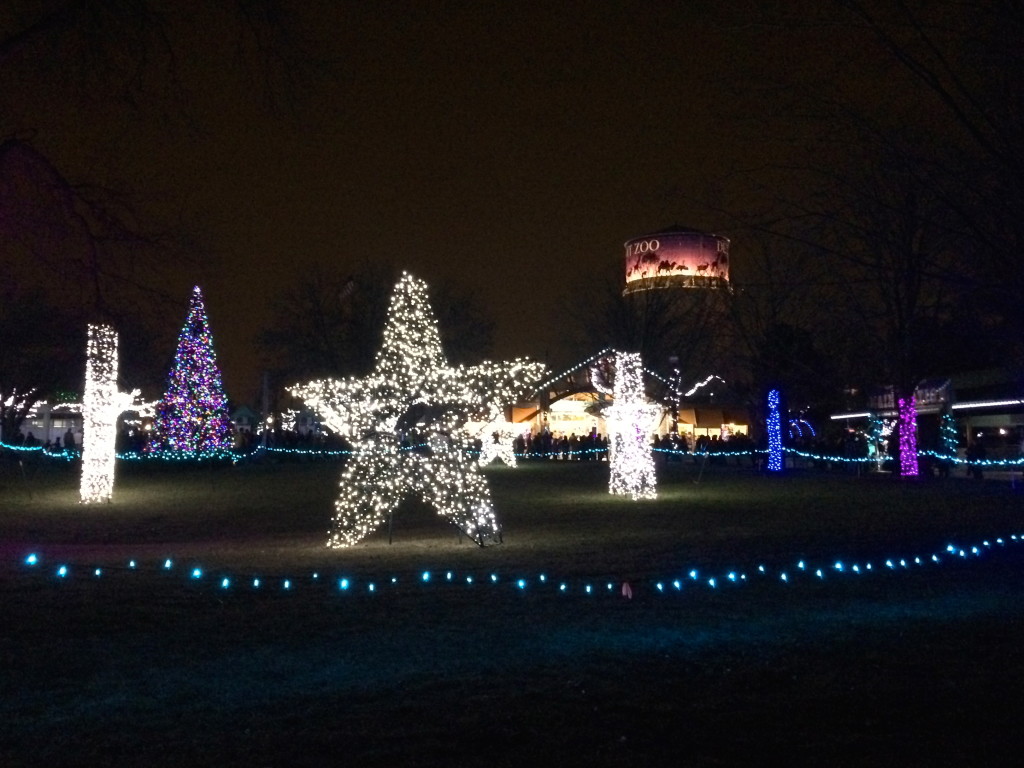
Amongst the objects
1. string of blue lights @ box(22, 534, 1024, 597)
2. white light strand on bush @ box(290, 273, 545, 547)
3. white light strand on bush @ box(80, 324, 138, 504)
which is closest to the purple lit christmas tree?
white light strand on bush @ box(80, 324, 138, 504)

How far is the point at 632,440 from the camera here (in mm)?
25750

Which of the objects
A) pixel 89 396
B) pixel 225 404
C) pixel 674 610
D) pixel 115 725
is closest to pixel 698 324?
pixel 225 404

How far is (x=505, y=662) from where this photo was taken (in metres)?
7.52

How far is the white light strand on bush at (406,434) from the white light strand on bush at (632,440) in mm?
10422

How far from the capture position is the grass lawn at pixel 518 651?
557cm

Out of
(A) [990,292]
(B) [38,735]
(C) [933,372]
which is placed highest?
(C) [933,372]

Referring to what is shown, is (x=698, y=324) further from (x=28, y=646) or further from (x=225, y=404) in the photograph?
(x=28, y=646)

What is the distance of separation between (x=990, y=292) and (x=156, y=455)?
37.0 meters

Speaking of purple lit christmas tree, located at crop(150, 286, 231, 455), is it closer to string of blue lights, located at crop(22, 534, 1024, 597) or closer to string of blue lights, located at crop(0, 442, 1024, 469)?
string of blue lights, located at crop(0, 442, 1024, 469)

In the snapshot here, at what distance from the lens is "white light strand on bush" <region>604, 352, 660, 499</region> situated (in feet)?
84.2

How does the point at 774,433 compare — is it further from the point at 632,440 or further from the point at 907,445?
the point at 632,440

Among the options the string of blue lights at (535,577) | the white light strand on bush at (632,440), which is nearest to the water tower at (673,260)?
the white light strand on bush at (632,440)

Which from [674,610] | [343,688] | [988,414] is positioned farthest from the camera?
[988,414]

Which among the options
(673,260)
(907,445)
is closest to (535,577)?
(907,445)
